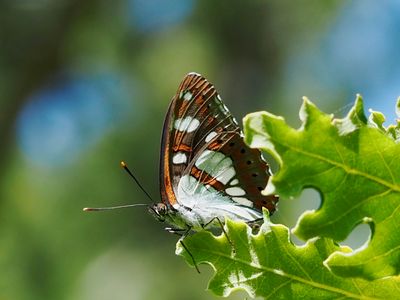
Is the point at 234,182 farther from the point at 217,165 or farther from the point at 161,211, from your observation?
the point at 161,211

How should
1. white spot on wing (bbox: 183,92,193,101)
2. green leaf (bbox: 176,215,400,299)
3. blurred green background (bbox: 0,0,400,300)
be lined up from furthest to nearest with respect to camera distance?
blurred green background (bbox: 0,0,400,300)
white spot on wing (bbox: 183,92,193,101)
green leaf (bbox: 176,215,400,299)

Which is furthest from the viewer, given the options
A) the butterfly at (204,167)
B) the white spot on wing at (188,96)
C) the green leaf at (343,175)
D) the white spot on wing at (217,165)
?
the white spot on wing at (188,96)

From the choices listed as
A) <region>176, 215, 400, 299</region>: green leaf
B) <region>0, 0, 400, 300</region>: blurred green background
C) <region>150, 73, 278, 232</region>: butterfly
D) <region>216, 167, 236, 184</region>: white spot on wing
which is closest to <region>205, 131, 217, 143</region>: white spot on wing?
<region>150, 73, 278, 232</region>: butterfly

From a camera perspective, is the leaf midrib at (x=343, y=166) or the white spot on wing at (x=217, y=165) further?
the white spot on wing at (x=217, y=165)

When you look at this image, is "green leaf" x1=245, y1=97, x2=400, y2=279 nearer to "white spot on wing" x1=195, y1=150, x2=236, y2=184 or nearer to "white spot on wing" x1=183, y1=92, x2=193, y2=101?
"white spot on wing" x1=195, y1=150, x2=236, y2=184

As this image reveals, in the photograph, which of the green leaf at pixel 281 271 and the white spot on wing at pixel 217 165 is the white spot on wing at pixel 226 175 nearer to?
the white spot on wing at pixel 217 165

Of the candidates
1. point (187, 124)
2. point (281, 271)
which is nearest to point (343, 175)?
point (281, 271)

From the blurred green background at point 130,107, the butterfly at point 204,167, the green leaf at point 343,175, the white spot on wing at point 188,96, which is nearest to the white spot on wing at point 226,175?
the butterfly at point 204,167

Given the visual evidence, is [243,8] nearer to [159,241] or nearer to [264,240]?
[159,241]
